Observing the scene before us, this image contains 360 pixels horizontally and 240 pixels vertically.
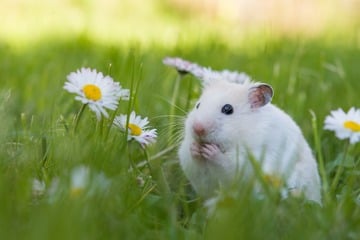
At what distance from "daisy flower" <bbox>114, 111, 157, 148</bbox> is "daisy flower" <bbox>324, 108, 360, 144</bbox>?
1.83ft

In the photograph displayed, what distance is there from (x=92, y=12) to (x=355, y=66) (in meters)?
2.88

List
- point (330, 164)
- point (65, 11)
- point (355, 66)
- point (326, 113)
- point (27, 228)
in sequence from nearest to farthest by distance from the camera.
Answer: point (27, 228) < point (330, 164) < point (326, 113) < point (355, 66) < point (65, 11)

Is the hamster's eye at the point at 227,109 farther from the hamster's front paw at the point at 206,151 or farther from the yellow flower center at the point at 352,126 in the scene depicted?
the yellow flower center at the point at 352,126

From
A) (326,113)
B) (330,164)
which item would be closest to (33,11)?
(326,113)

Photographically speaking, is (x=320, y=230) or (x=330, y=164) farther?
(x=330, y=164)

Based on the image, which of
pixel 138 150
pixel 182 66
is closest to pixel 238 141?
pixel 138 150

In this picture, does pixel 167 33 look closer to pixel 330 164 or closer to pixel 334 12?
pixel 334 12

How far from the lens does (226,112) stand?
2.71 metres

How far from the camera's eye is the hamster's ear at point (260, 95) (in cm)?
271

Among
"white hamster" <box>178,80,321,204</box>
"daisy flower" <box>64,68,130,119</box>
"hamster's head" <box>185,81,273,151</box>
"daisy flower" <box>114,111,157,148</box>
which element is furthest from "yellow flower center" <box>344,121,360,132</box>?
"daisy flower" <box>64,68,130,119</box>

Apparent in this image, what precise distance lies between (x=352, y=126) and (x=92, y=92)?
0.83 metres

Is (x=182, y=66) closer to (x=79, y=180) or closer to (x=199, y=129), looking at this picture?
(x=199, y=129)

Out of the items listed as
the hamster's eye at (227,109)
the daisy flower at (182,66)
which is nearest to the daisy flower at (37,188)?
the hamster's eye at (227,109)

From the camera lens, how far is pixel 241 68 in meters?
4.86
